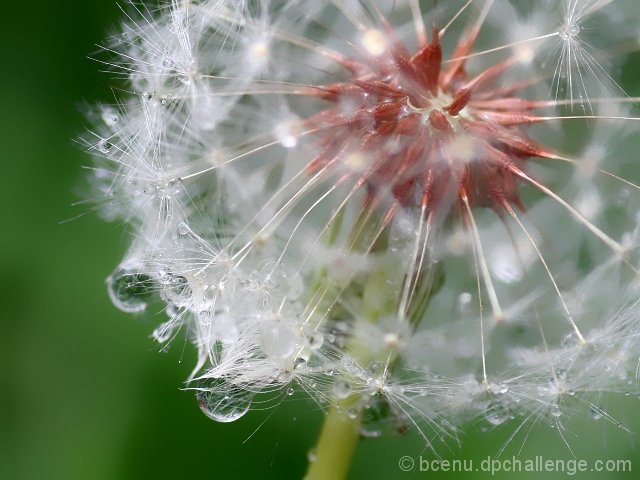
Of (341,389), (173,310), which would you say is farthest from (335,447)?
(173,310)

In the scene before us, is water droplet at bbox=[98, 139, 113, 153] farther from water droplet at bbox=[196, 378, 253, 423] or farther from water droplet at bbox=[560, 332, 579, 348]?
water droplet at bbox=[560, 332, 579, 348]

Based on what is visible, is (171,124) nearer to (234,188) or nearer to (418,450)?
(234,188)

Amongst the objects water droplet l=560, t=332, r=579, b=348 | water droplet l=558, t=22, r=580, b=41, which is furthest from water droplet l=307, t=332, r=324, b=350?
water droplet l=558, t=22, r=580, b=41

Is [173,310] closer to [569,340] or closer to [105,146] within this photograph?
[105,146]

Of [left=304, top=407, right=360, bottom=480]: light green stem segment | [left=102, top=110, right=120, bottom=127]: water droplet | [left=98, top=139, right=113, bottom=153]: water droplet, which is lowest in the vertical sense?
[left=304, top=407, right=360, bottom=480]: light green stem segment

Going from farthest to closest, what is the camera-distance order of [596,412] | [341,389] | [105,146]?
1. [105,146]
2. [596,412]
3. [341,389]

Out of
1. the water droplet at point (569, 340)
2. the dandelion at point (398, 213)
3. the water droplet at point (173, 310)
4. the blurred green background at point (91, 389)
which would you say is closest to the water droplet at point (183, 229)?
the dandelion at point (398, 213)

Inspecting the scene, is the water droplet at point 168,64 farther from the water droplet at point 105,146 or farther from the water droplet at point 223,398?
the water droplet at point 223,398
